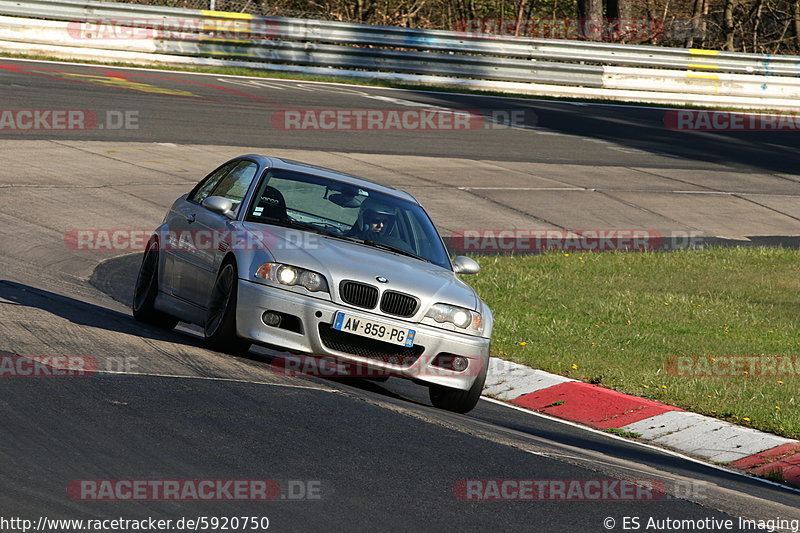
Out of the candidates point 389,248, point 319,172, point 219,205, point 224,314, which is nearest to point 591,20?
point 319,172

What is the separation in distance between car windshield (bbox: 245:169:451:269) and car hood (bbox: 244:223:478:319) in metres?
0.27

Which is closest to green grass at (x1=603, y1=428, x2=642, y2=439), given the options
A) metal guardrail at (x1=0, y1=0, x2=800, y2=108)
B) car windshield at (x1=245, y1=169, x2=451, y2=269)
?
car windshield at (x1=245, y1=169, x2=451, y2=269)

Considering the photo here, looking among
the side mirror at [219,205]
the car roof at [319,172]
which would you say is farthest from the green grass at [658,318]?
the side mirror at [219,205]

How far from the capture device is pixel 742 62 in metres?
32.2

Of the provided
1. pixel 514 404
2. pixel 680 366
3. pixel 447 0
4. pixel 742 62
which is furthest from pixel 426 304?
pixel 447 0

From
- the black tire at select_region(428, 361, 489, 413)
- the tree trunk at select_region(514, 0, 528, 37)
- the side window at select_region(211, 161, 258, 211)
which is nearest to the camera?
the black tire at select_region(428, 361, 489, 413)

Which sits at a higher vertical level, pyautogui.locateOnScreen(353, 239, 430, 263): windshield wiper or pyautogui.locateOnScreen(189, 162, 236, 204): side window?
pyautogui.locateOnScreen(189, 162, 236, 204): side window

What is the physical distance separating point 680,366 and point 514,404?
6.40 ft

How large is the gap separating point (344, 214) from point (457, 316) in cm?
147

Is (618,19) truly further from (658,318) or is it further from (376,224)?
(376,224)

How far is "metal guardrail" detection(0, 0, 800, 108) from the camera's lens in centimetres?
2758

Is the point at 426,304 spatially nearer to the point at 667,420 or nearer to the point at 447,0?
the point at 667,420

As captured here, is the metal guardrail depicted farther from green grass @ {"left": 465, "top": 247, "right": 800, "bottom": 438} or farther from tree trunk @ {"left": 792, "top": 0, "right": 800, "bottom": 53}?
green grass @ {"left": 465, "top": 247, "right": 800, "bottom": 438}

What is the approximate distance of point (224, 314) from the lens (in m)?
8.65
